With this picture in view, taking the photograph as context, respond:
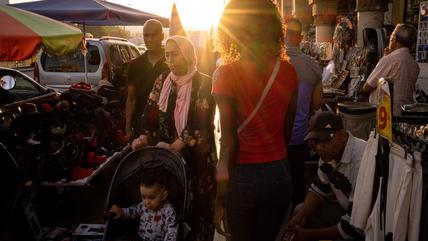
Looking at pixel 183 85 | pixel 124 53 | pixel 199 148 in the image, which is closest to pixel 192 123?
pixel 199 148

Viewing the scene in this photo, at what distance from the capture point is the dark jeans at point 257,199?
2.50 m

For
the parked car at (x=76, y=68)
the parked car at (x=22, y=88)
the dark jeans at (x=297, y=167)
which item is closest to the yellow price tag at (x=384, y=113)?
the dark jeans at (x=297, y=167)

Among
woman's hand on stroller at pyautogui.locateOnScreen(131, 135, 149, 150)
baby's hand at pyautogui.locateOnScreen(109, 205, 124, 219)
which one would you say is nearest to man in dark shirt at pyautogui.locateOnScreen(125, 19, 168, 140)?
woman's hand on stroller at pyautogui.locateOnScreen(131, 135, 149, 150)

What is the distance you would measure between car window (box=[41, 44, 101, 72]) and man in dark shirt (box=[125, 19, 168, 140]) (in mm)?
5269

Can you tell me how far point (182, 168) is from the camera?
12.4 feet

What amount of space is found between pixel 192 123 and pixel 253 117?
1.48 meters

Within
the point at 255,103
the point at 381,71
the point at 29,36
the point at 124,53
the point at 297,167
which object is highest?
the point at 29,36

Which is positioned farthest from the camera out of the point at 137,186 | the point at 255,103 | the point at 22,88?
the point at 22,88

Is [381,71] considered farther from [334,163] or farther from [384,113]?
[384,113]

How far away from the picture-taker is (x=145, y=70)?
17.1ft

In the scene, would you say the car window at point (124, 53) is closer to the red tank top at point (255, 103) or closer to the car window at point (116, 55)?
the car window at point (116, 55)

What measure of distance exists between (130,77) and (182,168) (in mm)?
1845

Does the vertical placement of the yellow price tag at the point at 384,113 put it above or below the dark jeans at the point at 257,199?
above

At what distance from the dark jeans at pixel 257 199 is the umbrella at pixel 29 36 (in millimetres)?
3405
